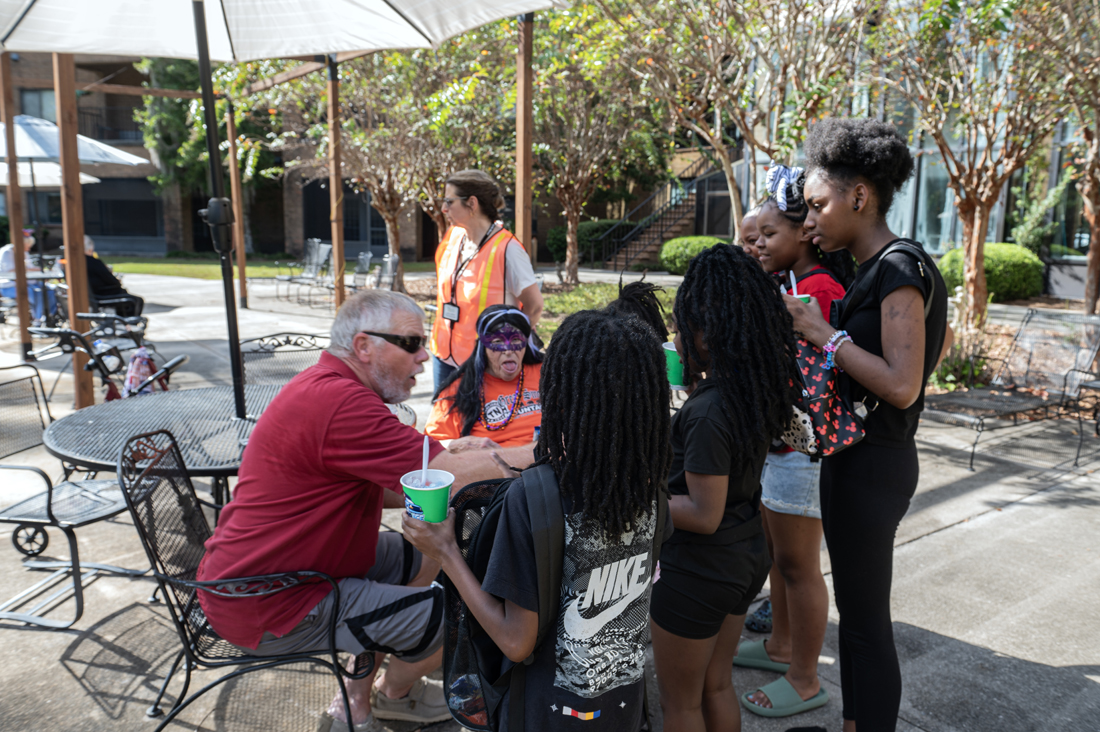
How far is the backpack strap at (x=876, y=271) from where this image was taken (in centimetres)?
203

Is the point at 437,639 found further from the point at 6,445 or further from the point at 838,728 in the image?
the point at 6,445

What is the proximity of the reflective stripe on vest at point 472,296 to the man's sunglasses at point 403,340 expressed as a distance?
57.4 inches

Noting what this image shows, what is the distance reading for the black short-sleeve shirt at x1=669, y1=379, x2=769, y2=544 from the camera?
1.90 metres

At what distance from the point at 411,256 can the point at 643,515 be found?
26.6 m

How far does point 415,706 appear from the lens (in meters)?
2.64

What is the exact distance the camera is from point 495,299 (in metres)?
3.96

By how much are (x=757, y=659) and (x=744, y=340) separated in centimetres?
165

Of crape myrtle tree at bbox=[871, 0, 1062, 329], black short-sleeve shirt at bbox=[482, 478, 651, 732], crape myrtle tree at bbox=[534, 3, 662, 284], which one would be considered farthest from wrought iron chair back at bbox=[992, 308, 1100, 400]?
crape myrtle tree at bbox=[534, 3, 662, 284]

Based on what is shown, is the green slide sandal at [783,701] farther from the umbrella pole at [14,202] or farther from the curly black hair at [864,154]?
the umbrella pole at [14,202]

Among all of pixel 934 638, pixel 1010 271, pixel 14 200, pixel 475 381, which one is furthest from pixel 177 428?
pixel 1010 271

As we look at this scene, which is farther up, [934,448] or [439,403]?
[439,403]

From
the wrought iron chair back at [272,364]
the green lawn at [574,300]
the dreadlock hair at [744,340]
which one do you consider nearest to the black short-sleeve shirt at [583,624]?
the dreadlock hair at [744,340]

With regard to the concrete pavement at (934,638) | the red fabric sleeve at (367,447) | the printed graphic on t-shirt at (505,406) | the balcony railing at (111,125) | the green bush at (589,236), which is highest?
the balcony railing at (111,125)

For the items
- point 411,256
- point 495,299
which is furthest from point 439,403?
point 411,256
